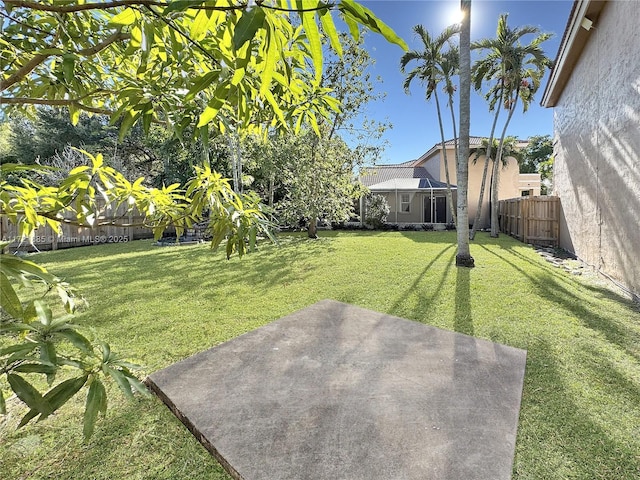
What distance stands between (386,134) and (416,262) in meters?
7.77

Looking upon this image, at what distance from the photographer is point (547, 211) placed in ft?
38.8

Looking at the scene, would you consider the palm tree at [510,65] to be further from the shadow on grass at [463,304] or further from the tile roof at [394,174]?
the tile roof at [394,174]

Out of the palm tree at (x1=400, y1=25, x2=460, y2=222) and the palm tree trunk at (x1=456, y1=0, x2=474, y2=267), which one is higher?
the palm tree at (x1=400, y1=25, x2=460, y2=222)

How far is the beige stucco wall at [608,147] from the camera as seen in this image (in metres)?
5.70

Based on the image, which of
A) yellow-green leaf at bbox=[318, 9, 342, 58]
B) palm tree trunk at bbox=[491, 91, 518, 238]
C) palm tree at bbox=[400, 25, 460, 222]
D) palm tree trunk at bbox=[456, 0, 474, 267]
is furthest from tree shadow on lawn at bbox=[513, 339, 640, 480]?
palm tree trunk at bbox=[491, 91, 518, 238]

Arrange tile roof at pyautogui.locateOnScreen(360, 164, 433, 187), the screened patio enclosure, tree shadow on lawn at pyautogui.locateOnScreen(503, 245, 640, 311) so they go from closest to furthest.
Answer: tree shadow on lawn at pyautogui.locateOnScreen(503, 245, 640, 311)
the screened patio enclosure
tile roof at pyautogui.locateOnScreen(360, 164, 433, 187)

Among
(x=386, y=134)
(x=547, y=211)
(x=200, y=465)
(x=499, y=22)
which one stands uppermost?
(x=499, y=22)

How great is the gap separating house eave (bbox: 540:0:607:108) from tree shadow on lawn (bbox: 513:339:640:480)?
8500 mm

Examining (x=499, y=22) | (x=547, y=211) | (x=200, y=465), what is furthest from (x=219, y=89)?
(x=499, y=22)

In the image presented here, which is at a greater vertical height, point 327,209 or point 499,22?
point 499,22

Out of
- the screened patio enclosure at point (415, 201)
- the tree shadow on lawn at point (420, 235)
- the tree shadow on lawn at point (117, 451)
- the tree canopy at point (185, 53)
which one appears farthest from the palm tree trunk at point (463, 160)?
the screened patio enclosure at point (415, 201)

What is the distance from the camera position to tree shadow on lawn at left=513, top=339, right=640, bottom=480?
2014 mm

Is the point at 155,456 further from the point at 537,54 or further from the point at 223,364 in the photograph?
→ the point at 537,54

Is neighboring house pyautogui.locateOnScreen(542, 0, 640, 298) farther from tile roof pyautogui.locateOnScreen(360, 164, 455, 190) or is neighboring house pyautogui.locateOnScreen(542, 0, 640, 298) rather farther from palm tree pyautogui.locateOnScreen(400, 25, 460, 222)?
tile roof pyautogui.locateOnScreen(360, 164, 455, 190)
